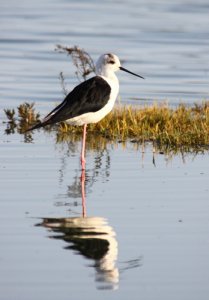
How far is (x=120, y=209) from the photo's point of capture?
28.2 ft

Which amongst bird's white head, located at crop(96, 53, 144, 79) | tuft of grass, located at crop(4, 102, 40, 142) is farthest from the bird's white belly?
tuft of grass, located at crop(4, 102, 40, 142)

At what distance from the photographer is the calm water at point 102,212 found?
22.0 feet

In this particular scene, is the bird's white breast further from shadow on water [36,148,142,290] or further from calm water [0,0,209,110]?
calm water [0,0,209,110]

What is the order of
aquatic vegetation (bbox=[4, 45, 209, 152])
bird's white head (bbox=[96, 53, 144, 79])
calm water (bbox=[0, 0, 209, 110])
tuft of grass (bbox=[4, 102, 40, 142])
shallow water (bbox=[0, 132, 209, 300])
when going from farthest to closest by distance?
calm water (bbox=[0, 0, 209, 110]), tuft of grass (bbox=[4, 102, 40, 142]), bird's white head (bbox=[96, 53, 144, 79]), aquatic vegetation (bbox=[4, 45, 209, 152]), shallow water (bbox=[0, 132, 209, 300])

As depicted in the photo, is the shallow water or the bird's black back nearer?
the shallow water

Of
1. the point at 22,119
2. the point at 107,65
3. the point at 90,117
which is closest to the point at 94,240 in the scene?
the point at 90,117

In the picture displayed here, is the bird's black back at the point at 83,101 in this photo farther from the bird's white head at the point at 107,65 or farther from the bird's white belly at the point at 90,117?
the bird's white head at the point at 107,65

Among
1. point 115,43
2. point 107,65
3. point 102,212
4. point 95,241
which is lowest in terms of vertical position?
point 95,241

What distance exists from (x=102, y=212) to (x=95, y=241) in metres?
0.88

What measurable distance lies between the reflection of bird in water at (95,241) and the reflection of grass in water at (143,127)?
340 centimetres

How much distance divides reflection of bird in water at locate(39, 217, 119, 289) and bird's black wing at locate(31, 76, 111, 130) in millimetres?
2943

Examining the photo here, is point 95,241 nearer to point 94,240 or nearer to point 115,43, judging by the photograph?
point 94,240

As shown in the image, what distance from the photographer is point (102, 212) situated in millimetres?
8516

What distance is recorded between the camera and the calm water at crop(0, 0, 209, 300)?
22.0 ft
